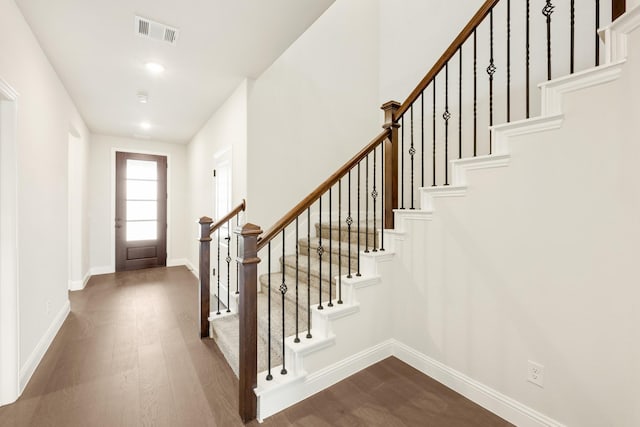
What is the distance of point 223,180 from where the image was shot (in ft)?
13.1

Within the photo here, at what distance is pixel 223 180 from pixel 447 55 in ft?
10.1

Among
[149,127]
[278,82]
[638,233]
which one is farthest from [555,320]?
[149,127]

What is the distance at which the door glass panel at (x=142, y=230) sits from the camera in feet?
19.0

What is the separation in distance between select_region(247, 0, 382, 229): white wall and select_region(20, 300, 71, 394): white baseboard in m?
2.10

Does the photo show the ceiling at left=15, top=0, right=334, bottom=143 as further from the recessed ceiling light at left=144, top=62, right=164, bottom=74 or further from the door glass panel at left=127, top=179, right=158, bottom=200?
the door glass panel at left=127, top=179, right=158, bottom=200

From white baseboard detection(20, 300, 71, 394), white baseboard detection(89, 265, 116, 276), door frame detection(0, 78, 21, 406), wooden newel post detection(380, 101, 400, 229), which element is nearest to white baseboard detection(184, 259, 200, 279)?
white baseboard detection(89, 265, 116, 276)

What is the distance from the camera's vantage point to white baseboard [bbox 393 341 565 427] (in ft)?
5.47

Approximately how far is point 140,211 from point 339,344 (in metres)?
5.53

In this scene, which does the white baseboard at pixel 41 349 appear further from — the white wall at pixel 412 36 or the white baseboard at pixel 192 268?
the white wall at pixel 412 36

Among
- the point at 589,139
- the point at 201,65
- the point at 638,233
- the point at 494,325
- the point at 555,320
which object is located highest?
the point at 201,65

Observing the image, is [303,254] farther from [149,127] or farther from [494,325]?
[149,127]

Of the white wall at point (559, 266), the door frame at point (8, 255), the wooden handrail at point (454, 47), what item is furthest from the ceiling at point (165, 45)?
the white wall at point (559, 266)

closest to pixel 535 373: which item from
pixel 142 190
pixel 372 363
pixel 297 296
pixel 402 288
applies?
pixel 402 288

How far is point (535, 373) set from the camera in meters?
1.65
